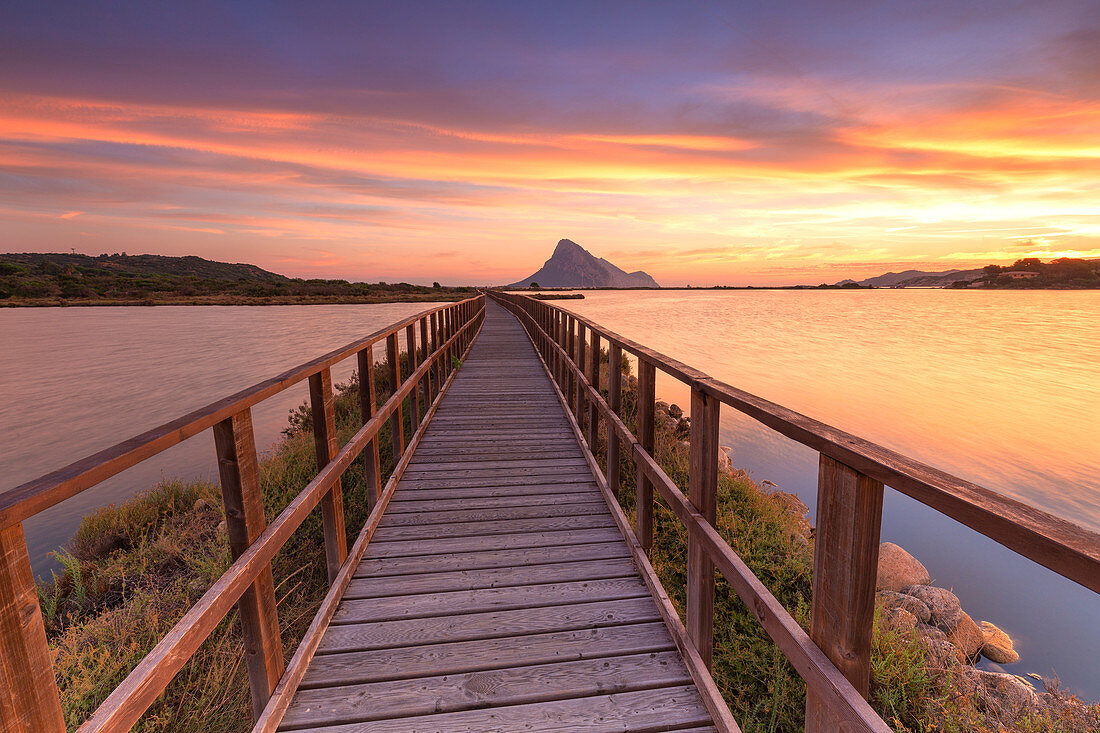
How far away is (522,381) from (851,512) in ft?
27.7

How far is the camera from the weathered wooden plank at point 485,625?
2789mm

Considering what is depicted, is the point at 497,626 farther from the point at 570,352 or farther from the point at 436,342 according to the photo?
the point at 436,342

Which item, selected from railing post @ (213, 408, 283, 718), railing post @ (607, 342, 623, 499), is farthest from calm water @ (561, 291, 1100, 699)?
railing post @ (213, 408, 283, 718)

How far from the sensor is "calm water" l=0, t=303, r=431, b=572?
934 cm

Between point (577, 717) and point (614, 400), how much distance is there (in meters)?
2.50

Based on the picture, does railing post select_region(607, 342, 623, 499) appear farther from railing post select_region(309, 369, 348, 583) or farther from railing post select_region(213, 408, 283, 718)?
railing post select_region(213, 408, 283, 718)

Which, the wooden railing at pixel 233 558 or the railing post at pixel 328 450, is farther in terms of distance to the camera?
the railing post at pixel 328 450

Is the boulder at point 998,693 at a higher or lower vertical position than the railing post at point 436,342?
lower

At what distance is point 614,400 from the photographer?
4.38 meters

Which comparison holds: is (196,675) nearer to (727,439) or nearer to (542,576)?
(542,576)

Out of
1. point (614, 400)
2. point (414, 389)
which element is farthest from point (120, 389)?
point (614, 400)

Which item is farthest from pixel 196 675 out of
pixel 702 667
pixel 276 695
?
pixel 702 667

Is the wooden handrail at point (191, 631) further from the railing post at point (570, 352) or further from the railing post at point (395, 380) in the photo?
the railing post at point (570, 352)

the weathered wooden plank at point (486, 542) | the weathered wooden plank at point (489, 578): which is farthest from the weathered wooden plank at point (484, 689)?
the weathered wooden plank at point (486, 542)
